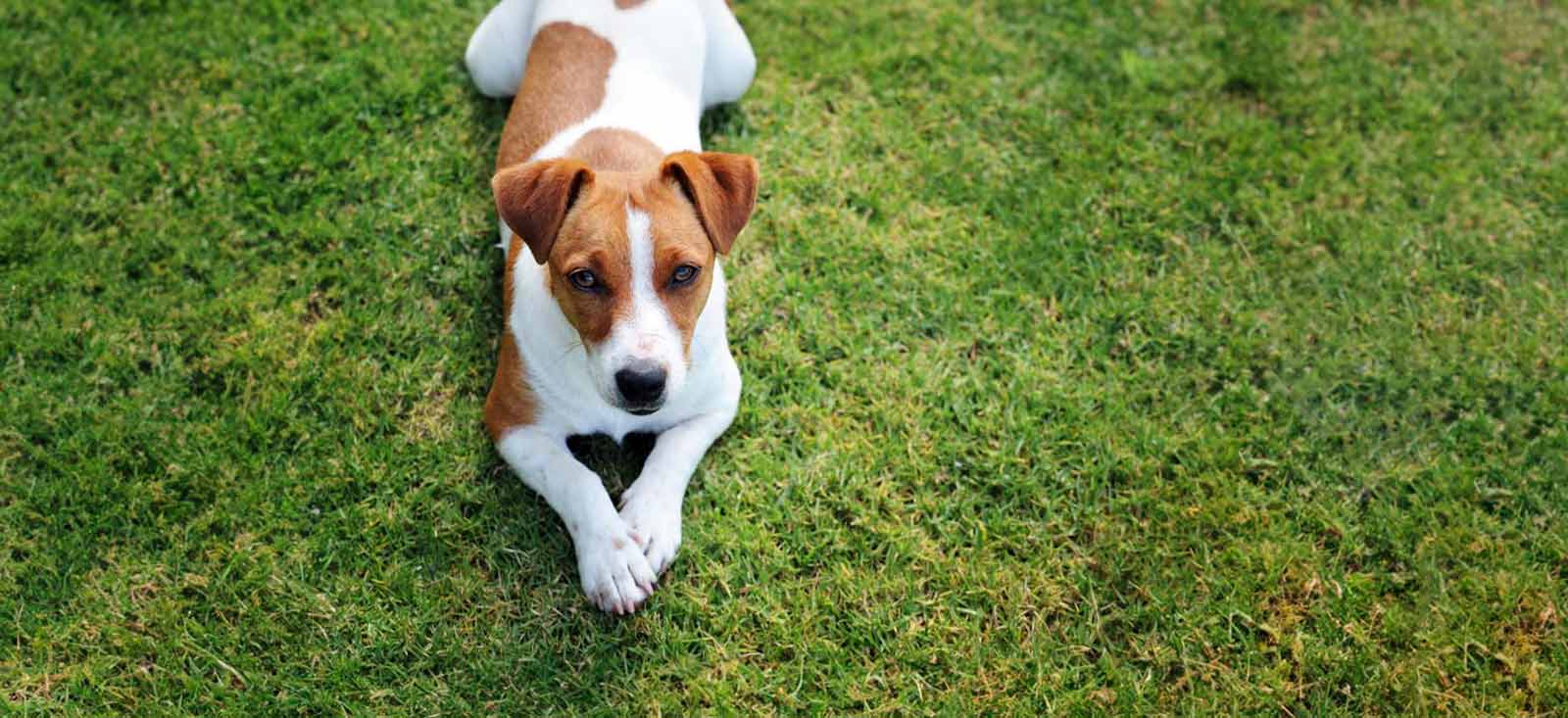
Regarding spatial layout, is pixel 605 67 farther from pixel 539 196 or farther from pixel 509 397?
pixel 509 397

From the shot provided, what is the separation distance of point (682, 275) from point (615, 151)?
963 mm

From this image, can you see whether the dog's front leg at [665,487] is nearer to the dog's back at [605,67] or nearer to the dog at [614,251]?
the dog at [614,251]

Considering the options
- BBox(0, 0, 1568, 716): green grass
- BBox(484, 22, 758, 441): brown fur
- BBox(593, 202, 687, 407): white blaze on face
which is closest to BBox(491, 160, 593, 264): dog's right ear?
BBox(484, 22, 758, 441): brown fur

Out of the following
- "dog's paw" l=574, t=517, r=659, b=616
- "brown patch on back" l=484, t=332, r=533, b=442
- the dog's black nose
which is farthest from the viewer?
"brown patch on back" l=484, t=332, r=533, b=442

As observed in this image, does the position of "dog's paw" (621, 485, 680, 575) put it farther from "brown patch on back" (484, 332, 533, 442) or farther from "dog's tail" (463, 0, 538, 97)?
"dog's tail" (463, 0, 538, 97)

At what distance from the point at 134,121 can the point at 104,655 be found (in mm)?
2928

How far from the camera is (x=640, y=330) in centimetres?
391

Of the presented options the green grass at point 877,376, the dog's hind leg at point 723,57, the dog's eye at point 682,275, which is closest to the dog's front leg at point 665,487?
the green grass at point 877,376

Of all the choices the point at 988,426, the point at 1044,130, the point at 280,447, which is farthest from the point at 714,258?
the point at 1044,130

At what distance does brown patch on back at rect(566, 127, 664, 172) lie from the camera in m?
4.68

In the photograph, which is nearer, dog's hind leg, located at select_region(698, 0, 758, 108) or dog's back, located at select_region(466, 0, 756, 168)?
dog's back, located at select_region(466, 0, 756, 168)

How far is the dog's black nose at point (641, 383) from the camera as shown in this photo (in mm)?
3877

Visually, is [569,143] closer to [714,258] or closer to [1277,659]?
[714,258]

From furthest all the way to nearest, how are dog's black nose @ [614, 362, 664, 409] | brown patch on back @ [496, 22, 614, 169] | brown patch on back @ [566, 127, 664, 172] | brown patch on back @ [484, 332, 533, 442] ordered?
brown patch on back @ [496, 22, 614, 169], brown patch on back @ [566, 127, 664, 172], brown patch on back @ [484, 332, 533, 442], dog's black nose @ [614, 362, 664, 409]
